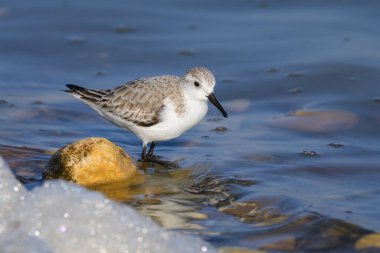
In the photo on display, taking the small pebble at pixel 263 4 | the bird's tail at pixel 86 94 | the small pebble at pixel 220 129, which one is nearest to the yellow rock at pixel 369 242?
the small pebble at pixel 220 129

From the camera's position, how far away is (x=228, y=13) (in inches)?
414

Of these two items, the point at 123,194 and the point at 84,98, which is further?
the point at 84,98

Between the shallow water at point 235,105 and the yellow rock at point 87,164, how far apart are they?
0.14 metres

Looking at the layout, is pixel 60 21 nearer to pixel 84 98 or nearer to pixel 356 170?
pixel 84 98

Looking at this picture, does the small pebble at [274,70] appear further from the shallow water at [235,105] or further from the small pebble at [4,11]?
the small pebble at [4,11]

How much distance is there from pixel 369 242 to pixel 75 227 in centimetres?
186

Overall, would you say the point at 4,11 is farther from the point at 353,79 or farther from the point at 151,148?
the point at 353,79

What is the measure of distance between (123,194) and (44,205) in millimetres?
1232

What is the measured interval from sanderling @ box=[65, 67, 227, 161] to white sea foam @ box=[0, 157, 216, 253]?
1899 millimetres

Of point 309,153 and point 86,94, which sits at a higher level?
point 86,94

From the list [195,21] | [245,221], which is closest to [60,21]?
[195,21]

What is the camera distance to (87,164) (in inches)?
254

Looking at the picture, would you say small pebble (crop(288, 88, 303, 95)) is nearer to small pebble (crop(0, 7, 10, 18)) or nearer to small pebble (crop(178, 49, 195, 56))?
small pebble (crop(178, 49, 195, 56))

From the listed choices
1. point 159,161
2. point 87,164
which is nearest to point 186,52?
point 159,161
